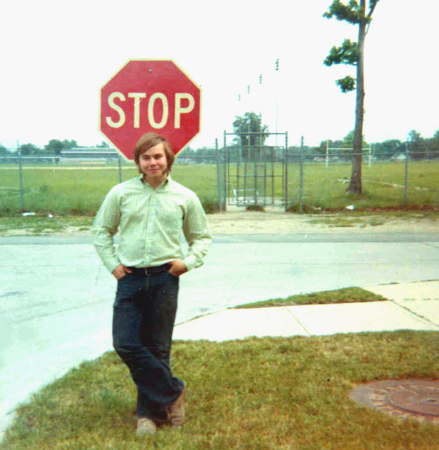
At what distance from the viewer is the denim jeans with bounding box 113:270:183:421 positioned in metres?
3.93

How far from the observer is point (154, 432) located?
402 cm

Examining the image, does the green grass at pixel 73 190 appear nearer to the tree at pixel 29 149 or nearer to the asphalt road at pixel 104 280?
the tree at pixel 29 149

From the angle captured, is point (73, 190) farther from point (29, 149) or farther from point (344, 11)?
point (344, 11)

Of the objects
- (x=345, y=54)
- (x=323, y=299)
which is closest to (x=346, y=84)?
(x=345, y=54)

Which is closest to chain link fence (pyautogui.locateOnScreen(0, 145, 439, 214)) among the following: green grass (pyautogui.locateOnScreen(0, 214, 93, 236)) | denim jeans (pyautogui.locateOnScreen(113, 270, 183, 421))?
green grass (pyautogui.locateOnScreen(0, 214, 93, 236))

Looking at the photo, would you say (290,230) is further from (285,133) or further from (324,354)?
(324,354)

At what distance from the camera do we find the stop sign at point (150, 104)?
18.2 feet

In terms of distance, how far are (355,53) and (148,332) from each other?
19.1 m

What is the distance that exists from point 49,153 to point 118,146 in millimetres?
16869

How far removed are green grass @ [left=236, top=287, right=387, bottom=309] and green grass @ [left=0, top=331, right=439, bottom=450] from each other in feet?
4.98

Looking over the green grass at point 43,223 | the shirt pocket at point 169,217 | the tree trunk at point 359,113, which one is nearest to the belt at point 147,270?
the shirt pocket at point 169,217

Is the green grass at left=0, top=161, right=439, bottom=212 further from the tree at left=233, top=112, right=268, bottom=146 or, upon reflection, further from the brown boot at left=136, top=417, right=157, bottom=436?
the brown boot at left=136, top=417, right=157, bottom=436

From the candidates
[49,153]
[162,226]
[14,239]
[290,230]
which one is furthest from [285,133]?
[162,226]

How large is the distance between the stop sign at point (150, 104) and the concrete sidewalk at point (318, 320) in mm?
1959
